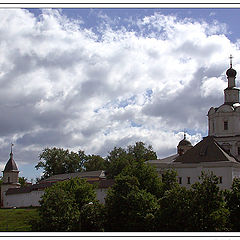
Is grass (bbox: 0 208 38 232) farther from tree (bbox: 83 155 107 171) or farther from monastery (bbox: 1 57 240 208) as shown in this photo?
tree (bbox: 83 155 107 171)

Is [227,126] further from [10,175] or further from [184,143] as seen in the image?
[10,175]

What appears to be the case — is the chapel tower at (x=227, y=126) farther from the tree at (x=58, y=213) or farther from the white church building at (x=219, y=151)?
the tree at (x=58, y=213)

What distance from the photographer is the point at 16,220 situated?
46.5 metres

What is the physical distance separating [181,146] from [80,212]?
124 feet

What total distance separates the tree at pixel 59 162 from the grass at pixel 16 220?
106 feet

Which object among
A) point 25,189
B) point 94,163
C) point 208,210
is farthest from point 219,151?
point 94,163

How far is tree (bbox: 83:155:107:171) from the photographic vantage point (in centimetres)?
8500

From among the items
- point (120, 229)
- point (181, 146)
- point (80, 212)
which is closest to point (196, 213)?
point (120, 229)

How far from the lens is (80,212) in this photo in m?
40.6

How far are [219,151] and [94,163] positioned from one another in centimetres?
3837

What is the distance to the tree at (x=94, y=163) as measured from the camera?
85.0 m

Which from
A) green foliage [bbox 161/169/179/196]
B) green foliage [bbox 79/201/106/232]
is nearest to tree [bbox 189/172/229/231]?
green foliage [bbox 79/201/106/232]

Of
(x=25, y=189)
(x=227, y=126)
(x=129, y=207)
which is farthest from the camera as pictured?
(x=25, y=189)

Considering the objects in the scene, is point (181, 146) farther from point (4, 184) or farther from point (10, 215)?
point (10, 215)
